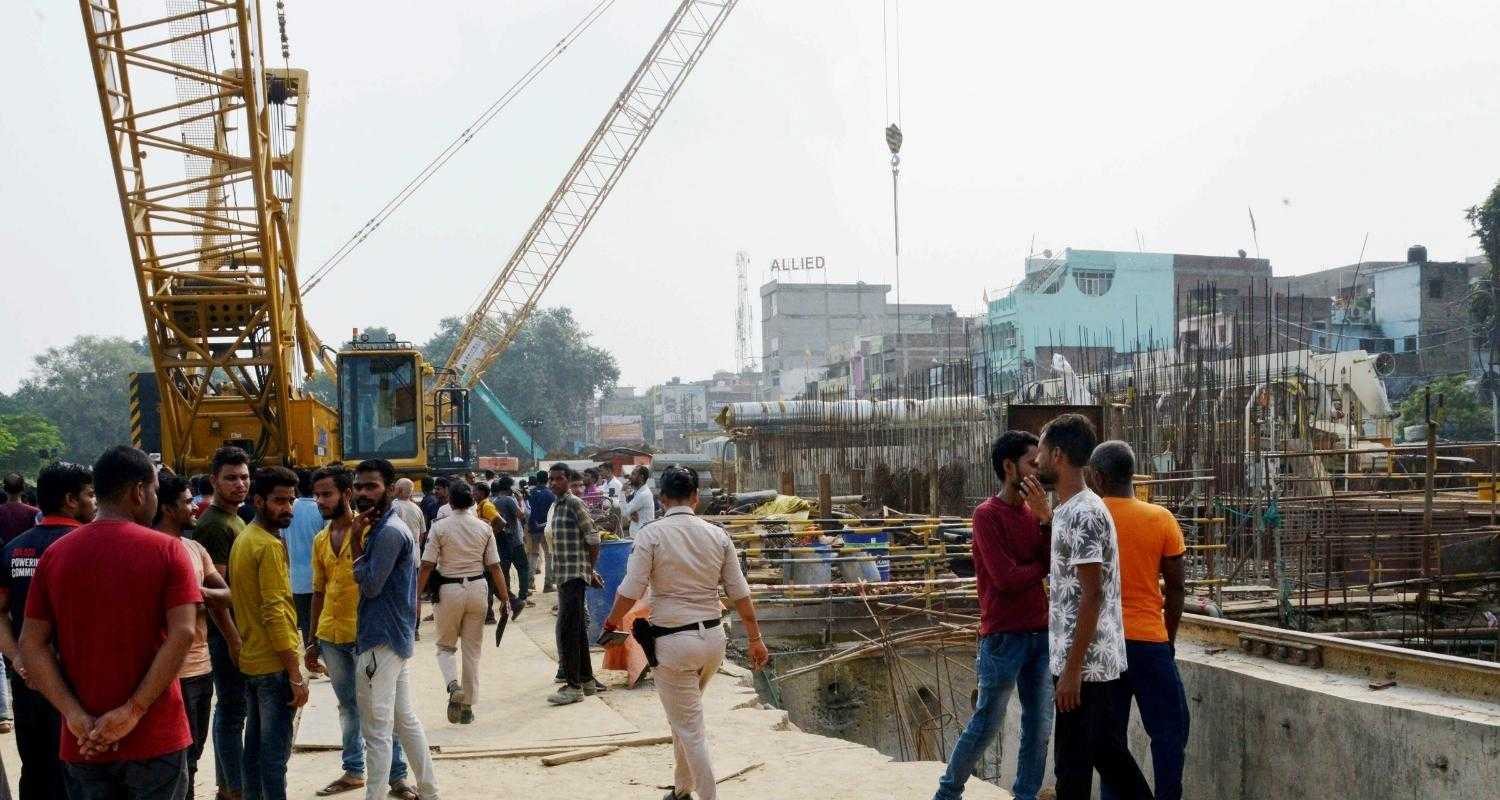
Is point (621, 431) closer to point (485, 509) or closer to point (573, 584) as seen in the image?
point (485, 509)

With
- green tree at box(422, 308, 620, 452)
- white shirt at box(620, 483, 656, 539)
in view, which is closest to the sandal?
white shirt at box(620, 483, 656, 539)

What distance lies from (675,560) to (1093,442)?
1.90 meters

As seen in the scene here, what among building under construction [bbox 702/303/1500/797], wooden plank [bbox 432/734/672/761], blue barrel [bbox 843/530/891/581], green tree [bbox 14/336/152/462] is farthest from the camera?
green tree [bbox 14/336/152/462]

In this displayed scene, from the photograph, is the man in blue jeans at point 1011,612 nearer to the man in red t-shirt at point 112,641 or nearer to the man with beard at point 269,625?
the man with beard at point 269,625

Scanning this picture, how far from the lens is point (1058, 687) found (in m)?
4.35

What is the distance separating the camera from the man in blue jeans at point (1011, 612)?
4875 millimetres

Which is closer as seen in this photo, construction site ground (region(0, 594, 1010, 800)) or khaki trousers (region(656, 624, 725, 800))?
khaki trousers (region(656, 624, 725, 800))

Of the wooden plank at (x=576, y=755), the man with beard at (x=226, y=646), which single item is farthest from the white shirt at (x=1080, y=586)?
the man with beard at (x=226, y=646)

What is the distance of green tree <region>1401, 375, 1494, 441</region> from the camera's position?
98.0ft

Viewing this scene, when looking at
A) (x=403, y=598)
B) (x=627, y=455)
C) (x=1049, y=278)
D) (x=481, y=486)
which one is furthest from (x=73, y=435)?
(x=403, y=598)

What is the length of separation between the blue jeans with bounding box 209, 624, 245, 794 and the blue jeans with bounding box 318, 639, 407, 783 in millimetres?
440

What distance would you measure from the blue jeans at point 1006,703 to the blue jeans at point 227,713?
10.5ft

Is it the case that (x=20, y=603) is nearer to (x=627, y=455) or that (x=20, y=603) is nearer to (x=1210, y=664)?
(x=1210, y=664)

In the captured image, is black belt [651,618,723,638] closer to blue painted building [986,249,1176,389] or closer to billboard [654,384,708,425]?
blue painted building [986,249,1176,389]
